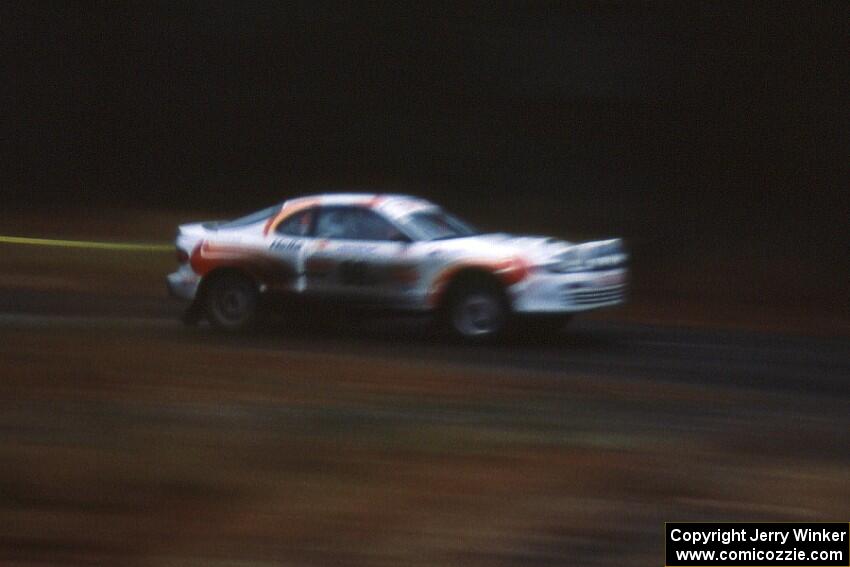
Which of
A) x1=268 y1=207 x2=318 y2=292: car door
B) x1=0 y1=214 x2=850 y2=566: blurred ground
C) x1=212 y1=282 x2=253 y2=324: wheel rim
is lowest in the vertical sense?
x1=0 y1=214 x2=850 y2=566: blurred ground

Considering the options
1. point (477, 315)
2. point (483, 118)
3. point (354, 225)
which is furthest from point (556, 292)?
point (483, 118)

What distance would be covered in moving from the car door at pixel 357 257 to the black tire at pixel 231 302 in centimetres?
66

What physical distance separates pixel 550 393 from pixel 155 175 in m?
21.3

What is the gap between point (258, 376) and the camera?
10609 millimetres

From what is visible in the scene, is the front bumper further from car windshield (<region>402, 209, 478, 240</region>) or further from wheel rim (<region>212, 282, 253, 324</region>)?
wheel rim (<region>212, 282, 253, 324</region>)

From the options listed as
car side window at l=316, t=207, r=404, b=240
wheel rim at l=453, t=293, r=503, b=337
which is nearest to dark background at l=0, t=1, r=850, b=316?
wheel rim at l=453, t=293, r=503, b=337

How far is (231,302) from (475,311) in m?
2.40

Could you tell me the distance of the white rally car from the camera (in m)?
12.9

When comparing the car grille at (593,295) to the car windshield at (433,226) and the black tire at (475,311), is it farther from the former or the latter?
the car windshield at (433,226)

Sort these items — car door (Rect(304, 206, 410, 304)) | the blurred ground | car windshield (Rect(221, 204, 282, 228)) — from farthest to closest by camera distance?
car windshield (Rect(221, 204, 282, 228)) < car door (Rect(304, 206, 410, 304)) < the blurred ground

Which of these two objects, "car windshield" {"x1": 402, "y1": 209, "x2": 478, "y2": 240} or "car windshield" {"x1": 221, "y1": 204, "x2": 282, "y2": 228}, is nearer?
"car windshield" {"x1": 402, "y1": 209, "x2": 478, "y2": 240}

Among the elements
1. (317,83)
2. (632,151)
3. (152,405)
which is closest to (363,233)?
(152,405)

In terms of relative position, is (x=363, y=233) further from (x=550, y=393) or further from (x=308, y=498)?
(x=308, y=498)

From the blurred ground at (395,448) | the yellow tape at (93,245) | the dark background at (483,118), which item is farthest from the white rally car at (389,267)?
the yellow tape at (93,245)
